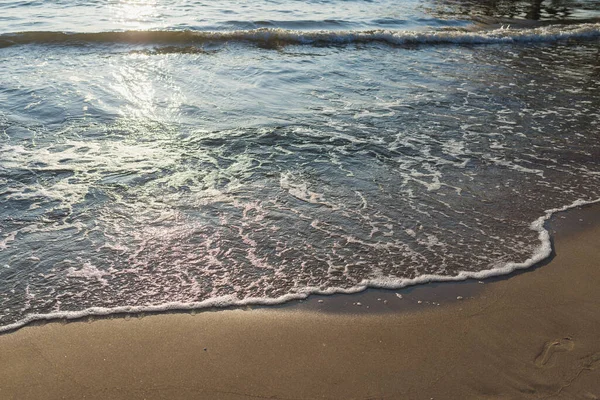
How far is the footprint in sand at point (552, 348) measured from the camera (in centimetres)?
304

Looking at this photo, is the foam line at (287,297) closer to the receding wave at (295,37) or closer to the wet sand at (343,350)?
the wet sand at (343,350)

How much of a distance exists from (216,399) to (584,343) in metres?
2.14

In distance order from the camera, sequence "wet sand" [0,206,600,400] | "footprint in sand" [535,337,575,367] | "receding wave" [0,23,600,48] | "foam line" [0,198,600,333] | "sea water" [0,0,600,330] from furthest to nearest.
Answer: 1. "receding wave" [0,23,600,48]
2. "sea water" [0,0,600,330]
3. "foam line" [0,198,600,333]
4. "footprint in sand" [535,337,575,367]
5. "wet sand" [0,206,600,400]

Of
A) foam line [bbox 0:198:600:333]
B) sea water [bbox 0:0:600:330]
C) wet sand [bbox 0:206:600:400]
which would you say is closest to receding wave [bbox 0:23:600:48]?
sea water [bbox 0:0:600:330]

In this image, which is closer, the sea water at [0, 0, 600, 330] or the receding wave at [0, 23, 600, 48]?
the sea water at [0, 0, 600, 330]

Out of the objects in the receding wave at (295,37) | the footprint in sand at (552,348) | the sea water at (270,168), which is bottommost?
the footprint in sand at (552,348)

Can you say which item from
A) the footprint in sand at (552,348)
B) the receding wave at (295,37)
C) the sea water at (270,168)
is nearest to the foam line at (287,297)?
the sea water at (270,168)

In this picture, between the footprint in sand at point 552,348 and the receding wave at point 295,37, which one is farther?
the receding wave at point 295,37

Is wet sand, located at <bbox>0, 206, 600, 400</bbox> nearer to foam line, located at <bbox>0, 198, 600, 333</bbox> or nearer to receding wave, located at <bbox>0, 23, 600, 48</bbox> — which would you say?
foam line, located at <bbox>0, 198, 600, 333</bbox>

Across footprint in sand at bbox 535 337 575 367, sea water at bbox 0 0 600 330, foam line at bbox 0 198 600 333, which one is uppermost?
sea water at bbox 0 0 600 330

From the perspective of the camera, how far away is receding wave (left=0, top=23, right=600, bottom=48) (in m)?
12.2

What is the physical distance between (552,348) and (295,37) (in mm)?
11132

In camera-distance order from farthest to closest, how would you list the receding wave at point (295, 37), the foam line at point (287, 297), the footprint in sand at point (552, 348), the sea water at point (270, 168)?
the receding wave at point (295, 37)
the sea water at point (270, 168)
the foam line at point (287, 297)
the footprint in sand at point (552, 348)

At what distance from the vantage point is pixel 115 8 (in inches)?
609
